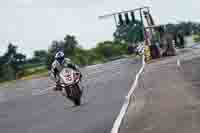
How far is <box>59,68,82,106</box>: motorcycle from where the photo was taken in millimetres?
18297

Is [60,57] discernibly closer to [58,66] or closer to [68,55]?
[58,66]

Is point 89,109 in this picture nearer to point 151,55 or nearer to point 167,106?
point 167,106

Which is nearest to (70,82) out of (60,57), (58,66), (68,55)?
(58,66)

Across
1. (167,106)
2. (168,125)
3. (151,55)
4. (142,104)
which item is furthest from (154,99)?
(151,55)

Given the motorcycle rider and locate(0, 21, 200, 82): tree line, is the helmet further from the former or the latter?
locate(0, 21, 200, 82): tree line

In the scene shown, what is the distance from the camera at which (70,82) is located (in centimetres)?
1831

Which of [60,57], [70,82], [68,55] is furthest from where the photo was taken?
[68,55]

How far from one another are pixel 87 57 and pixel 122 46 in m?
25.6

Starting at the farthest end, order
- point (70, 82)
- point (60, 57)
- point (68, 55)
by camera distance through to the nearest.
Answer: point (68, 55)
point (70, 82)
point (60, 57)

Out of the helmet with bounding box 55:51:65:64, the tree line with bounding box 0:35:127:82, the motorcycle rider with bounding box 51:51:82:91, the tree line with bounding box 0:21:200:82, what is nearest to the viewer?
the helmet with bounding box 55:51:65:64

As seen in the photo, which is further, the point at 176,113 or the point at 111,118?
the point at 111,118

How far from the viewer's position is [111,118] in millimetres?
13633

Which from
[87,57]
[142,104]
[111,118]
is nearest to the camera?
[111,118]

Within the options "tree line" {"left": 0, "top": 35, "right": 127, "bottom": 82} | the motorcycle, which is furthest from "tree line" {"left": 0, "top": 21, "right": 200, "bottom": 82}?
the motorcycle
